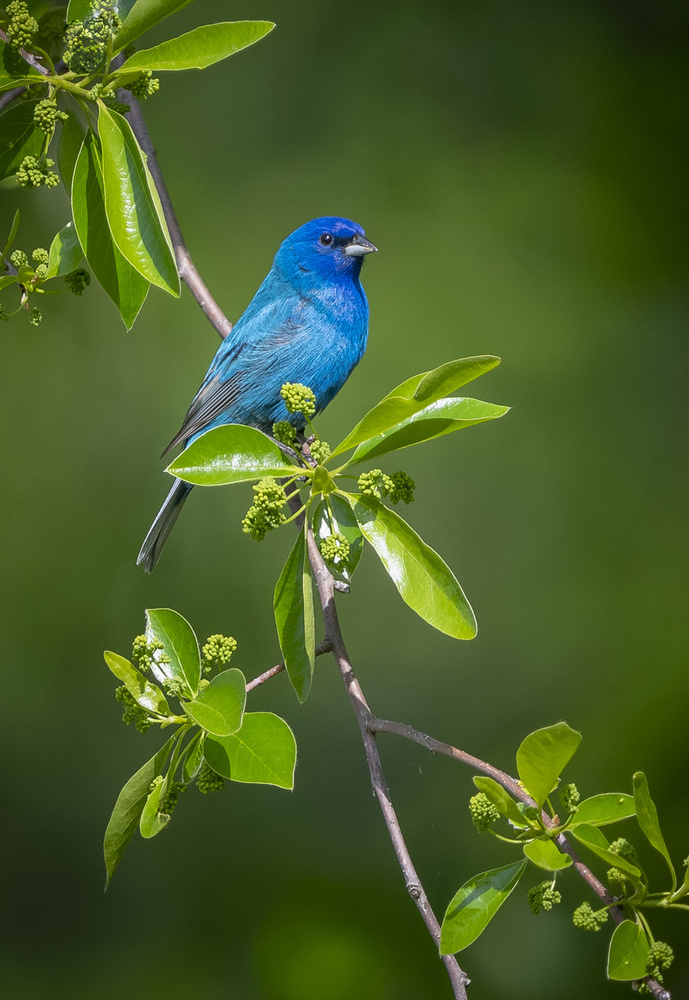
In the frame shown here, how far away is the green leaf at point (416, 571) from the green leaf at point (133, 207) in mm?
453

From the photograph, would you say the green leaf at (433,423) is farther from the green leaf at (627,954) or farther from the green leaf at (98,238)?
the green leaf at (627,954)

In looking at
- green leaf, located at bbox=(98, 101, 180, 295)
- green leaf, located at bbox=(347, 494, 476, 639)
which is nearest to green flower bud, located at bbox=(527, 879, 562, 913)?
green leaf, located at bbox=(347, 494, 476, 639)

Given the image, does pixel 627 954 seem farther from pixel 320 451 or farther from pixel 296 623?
pixel 320 451

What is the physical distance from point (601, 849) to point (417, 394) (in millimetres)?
692

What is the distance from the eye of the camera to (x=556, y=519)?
4.99m

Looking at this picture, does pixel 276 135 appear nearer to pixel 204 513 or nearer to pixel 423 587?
pixel 204 513

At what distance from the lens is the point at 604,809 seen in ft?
4.95

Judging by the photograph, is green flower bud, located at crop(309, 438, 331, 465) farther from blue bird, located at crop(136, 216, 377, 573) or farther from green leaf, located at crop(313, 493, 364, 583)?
blue bird, located at crop(136, 216, 377, 573)

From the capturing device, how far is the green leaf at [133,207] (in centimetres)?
147

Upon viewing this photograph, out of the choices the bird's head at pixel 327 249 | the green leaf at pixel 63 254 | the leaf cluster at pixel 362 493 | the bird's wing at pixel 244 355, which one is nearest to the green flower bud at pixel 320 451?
the leaf cluster at pixel 362 493

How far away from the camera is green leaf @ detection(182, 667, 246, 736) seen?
133cm

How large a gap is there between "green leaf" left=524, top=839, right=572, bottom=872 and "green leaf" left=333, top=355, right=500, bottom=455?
2.10 ft

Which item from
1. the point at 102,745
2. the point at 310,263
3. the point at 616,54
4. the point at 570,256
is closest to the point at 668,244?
the point at 570,256

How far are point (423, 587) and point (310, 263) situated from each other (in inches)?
81.5
